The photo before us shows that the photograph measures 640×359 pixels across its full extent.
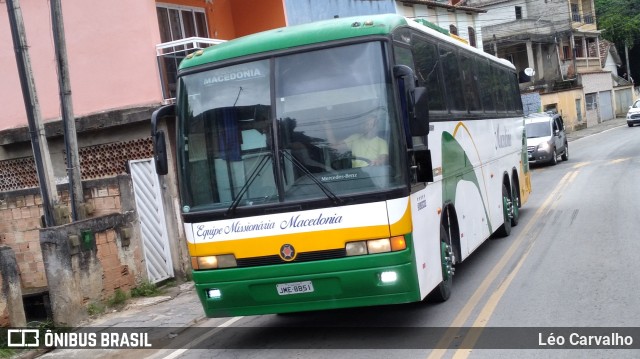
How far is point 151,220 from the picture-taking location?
1288 cm

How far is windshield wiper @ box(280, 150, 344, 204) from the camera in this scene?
23.1 feet

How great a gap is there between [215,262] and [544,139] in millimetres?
23090

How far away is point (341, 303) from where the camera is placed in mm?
7172

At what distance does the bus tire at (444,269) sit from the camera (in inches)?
336

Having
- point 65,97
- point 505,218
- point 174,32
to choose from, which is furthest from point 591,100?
point 65,97

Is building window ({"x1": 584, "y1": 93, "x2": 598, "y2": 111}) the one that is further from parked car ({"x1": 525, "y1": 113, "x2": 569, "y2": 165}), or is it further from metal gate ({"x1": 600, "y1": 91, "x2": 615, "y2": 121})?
parked car ({"x1": 525, "y1": 113, "x2": 569, "y2": 165})

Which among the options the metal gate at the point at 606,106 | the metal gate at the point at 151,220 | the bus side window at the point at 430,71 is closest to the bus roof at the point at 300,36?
the bus side window at the point at 430,71

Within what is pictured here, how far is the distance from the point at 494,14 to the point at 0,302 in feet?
180

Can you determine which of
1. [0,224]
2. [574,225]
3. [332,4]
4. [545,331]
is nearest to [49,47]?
[0,224]

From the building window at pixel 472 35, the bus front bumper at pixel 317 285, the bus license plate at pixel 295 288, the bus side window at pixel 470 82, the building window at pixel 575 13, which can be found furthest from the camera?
the building window at pixel 575 13

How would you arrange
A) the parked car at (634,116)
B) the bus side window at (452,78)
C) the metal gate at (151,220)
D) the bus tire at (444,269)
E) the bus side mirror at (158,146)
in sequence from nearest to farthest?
the bus side mirror at (158,146) < the bus tire at (444,269) < the bus side window at (452,78) < the metal gate at (151,220) < the parked car at (634,116)

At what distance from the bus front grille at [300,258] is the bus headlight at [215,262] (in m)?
0.11

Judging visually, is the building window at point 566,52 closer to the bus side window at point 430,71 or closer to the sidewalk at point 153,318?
the sidewalk at point 153,318

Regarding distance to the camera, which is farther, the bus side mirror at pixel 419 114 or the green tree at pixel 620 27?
the green tree at pixel 620 27
